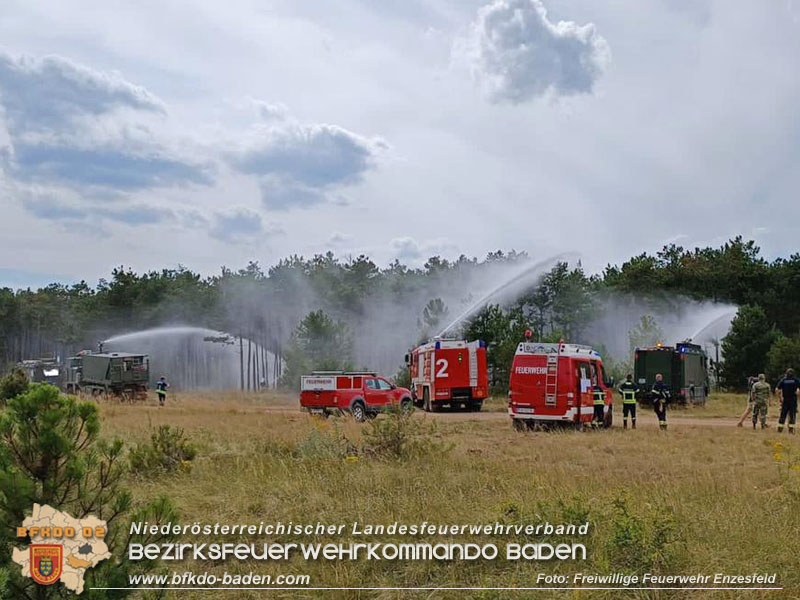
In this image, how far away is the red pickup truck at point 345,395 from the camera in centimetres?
2423

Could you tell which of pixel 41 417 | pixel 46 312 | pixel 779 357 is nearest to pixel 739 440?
pixel 41 417

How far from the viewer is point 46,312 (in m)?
87.6

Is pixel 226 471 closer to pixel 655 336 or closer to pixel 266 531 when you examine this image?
pixel 266 531

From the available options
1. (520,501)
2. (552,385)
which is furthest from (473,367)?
(520,501)

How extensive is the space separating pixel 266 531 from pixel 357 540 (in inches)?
44.8

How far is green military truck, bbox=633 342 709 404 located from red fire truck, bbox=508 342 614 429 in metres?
12.5

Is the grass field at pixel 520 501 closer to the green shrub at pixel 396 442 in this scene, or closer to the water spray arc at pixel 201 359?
the green shrub at pixel 396 442

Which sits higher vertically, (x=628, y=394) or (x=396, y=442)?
(x=628, y=394)

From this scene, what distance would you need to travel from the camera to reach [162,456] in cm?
1145

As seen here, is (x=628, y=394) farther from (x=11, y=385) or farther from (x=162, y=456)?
(x=11, y=385)

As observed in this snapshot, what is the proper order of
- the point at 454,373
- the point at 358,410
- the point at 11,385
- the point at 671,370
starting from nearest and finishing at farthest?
the point at 358,410 < the point at 11,385 < the point at 454,373 < the point at 671,370

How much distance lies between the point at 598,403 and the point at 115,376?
27.2 m

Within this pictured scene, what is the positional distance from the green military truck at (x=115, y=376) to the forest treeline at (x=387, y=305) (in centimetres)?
1114

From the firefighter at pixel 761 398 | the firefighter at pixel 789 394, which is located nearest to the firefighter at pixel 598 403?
the firefighter at pixel 761 398
